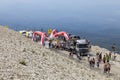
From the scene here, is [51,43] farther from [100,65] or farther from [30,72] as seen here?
[30,72]

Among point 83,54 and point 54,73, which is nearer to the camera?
point 54,73

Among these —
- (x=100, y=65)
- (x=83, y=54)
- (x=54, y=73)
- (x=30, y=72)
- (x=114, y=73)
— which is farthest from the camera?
(x=83, y=54)

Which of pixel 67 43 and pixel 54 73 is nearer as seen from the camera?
pixel 54 73

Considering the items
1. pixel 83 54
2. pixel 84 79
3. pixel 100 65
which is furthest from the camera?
pixel 83 54

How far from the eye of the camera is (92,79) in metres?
41.3

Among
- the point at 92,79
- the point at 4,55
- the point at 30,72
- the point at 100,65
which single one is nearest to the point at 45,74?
the point at 30,72

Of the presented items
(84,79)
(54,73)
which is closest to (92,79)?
(84,79)

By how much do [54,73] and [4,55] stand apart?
4.36 metres

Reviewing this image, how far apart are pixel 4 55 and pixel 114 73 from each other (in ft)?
64.3

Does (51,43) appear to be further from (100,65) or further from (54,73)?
(54,73)

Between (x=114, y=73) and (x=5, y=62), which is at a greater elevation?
(x=5, y=62)

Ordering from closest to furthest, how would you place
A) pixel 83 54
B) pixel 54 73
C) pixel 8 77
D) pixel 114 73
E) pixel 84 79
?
pixel 8 77, pixel 54 73, pixel 84 79, pixel 114 73, pixel 83 54

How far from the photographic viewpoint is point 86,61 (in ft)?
205

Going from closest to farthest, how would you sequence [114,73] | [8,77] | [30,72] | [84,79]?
[8,77] → [30,72] → [84,79] → [114,73]
